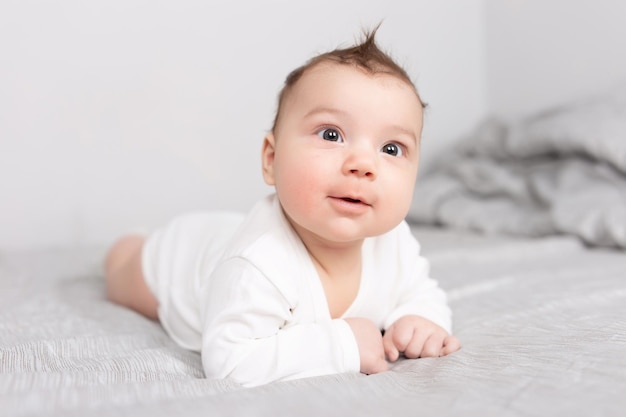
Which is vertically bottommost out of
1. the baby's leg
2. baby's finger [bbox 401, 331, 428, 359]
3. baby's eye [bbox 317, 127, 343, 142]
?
the baby's leg

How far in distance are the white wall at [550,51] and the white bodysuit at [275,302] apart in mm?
1383

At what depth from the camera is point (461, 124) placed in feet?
8.29

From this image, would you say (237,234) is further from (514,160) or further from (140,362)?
(514,160)

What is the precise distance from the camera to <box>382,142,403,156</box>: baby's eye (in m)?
0.84

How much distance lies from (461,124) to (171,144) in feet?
3.86

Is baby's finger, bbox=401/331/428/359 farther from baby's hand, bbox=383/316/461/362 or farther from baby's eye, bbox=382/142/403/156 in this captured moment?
baby's eye, bbox=382/142/403/156

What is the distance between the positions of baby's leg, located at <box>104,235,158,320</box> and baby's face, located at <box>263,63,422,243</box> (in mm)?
454

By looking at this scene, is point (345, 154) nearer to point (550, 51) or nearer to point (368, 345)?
point (368, 345)

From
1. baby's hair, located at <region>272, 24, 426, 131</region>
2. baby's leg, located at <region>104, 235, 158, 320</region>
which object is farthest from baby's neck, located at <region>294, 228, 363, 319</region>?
baby's leg, located at <region>104, 235, 158, 320</region>

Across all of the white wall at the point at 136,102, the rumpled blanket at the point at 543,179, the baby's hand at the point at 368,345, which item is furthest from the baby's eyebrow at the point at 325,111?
the white wall at the point at 136,102

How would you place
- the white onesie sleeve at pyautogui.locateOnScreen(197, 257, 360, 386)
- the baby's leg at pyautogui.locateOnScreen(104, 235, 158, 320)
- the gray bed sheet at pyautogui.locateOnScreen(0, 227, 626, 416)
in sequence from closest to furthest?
the gray bed sheet at pyautogui.locateOnScreen(0, 227, 626, 416) < the white onesie sleeve at pyautogui.locateOnScreen(197, 257, 360, 386) < the baby's leg at pyautogui.locateOnScreen(104, 235, 158, 320)

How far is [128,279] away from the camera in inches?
Answer: 48.0

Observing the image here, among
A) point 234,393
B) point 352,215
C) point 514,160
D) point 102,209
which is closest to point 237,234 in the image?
point 352,215

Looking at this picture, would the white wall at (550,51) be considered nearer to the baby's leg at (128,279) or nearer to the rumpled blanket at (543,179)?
the rumpled blanket at (543,179)
